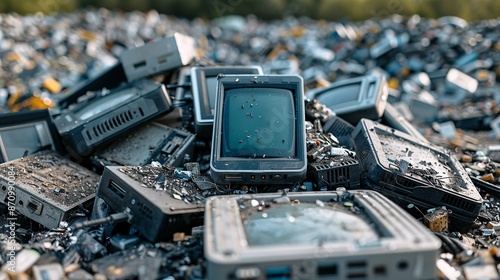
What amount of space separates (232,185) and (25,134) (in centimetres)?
202

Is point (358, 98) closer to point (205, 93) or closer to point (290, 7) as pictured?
point (205, 93)

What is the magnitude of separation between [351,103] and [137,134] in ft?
6.76

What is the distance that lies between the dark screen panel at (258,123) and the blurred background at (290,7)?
36.5 feet

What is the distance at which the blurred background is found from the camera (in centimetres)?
1734

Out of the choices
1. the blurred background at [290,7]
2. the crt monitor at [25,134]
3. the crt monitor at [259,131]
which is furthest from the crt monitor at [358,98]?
the blurred background at [290,7]

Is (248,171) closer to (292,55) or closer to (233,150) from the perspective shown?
(233,150)

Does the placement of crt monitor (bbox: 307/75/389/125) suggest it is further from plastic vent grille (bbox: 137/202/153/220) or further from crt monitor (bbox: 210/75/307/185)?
plastic vent grille (bbox: 137/202/153/220)

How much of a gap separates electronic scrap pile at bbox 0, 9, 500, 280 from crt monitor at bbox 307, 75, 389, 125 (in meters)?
0.02

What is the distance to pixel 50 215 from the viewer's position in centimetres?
365

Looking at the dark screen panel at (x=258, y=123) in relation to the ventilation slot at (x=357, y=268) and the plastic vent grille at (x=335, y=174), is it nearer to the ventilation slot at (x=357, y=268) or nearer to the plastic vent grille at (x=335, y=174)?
the plastic vent grille at (x=335, y=174)

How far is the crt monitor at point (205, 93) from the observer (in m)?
4.30

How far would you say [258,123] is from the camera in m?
3.63

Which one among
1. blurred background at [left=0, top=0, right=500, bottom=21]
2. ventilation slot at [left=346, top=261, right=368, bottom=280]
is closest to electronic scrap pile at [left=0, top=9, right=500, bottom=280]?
ventilation slot at [left=346, top=261, right=368, bottom=280]

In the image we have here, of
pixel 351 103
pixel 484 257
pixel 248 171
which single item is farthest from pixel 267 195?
pixel 351 103
